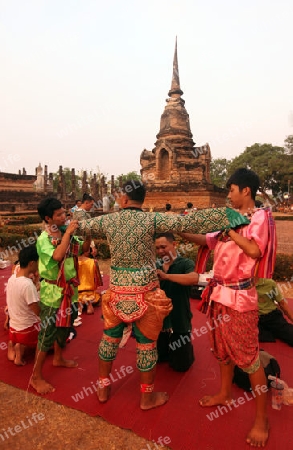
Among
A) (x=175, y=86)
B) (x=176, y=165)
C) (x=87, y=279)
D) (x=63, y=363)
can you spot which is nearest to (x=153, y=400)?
(x=63, y=363)

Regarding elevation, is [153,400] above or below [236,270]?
below

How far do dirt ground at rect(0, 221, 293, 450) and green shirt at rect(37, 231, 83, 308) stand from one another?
1.00 meters

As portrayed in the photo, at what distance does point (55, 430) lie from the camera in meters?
2.52

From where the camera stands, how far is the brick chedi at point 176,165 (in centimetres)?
2159

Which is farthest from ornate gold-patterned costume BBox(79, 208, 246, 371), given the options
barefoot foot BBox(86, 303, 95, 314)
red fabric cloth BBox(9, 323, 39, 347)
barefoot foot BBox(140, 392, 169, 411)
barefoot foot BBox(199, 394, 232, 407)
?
barefoot foot BBox(86, 303, 95, 314)

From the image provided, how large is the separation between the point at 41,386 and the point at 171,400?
139cm

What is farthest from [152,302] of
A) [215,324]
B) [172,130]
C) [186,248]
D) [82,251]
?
[172,130]

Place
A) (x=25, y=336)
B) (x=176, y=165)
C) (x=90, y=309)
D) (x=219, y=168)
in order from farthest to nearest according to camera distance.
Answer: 1. (x=219, y=168)
2. (x=176, y=165)
3. (x=90, y=309)
4. (x=25, y=336)

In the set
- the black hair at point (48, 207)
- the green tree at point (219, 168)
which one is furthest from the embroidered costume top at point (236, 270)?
the green tree at point (219, 168)

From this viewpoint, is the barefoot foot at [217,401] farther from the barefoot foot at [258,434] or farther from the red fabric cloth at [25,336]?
the red fabric cloth at [25,336]

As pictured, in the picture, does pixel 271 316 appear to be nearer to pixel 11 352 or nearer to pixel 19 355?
pixel 19 355

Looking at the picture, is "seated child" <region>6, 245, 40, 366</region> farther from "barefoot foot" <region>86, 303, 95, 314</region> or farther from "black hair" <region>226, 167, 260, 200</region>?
"black hair" <region>226, 167, 260, 200</region>

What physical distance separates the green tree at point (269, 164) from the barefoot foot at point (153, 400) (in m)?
38.7

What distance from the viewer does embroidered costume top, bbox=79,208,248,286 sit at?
244 centimetres
